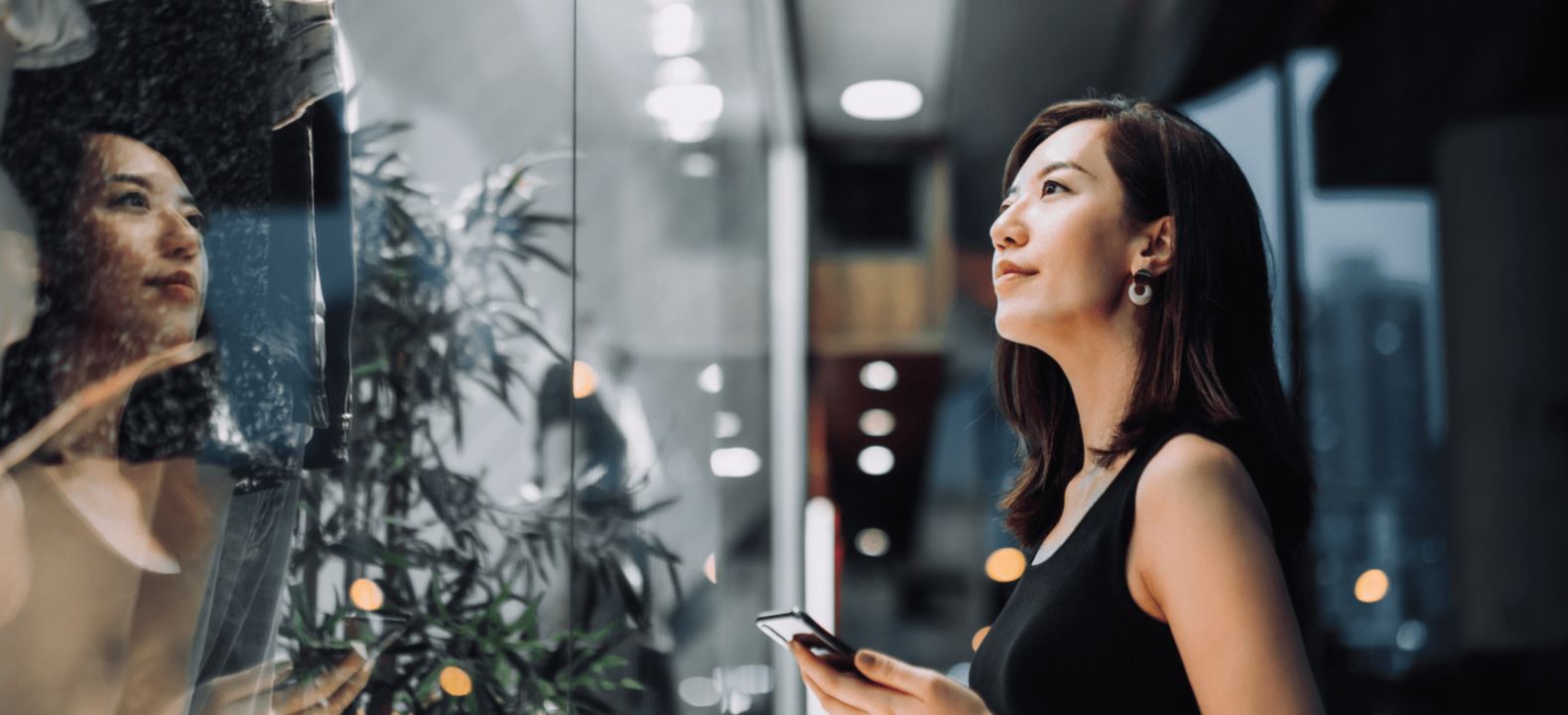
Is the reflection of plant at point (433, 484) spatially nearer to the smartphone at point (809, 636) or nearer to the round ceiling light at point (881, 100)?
the smartphone at point (809, 636)

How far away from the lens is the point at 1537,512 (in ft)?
10.2

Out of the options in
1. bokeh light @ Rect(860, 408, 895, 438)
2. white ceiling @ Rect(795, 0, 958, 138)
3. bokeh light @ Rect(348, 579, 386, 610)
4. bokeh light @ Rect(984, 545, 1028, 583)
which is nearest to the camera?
bokeh light @ Rect(348, 579, 386, 610)

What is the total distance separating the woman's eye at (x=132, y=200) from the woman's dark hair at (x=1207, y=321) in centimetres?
74

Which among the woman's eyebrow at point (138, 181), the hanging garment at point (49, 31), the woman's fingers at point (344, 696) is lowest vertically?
the woman's fingers at point (344, 696)

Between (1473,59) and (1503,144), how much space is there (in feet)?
0.77

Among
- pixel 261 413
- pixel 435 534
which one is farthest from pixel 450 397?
pixel 261 413

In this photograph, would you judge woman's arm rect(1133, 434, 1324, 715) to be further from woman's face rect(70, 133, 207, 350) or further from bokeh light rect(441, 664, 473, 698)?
woman's face rect(70, 133, 207, 350)

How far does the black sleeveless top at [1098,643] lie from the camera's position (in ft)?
3.14

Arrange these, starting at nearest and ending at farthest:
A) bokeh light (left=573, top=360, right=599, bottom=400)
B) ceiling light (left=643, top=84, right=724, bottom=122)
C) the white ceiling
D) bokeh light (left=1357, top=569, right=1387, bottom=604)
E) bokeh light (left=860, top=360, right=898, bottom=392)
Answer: bokeh light (left=573, top=360, right=599, bottom=400) < ceiling light (left=643, top=84, right=724, bottom=122) < bokeh light (left=1357, top=569, right=1387, bottom=604) < the white ceiling < bokeh light (left=860, top=360, right=898, bottom=392)

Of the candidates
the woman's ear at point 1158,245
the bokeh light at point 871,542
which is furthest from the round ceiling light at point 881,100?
the woman's ear at point 1158,245

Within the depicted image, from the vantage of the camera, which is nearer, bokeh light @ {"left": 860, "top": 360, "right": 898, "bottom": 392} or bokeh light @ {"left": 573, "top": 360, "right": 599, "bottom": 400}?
bokeh light @ {"left": 573, "top": 360, "right": 599, "bottom": 400}

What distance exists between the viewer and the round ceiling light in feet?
13.5

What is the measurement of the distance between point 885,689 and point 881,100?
3384 millimetres

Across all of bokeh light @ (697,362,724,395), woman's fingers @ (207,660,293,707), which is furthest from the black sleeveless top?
bokeh light @ (697,362,724,395)
